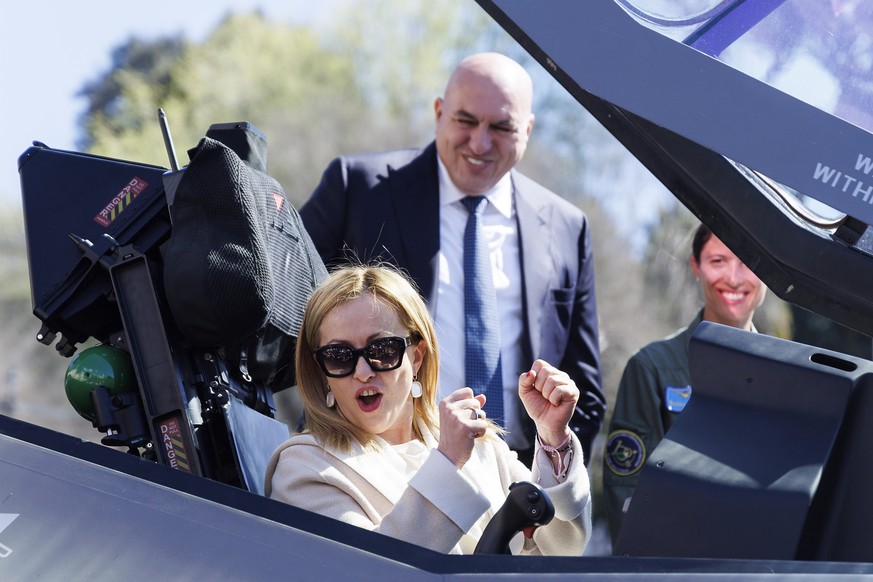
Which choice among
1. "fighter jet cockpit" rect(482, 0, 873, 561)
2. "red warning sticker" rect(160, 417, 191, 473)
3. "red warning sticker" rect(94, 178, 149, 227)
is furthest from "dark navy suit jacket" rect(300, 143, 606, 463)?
"fighter jet cockpit" rect(482, 0, 873, 561)

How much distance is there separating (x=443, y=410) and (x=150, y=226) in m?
0.67

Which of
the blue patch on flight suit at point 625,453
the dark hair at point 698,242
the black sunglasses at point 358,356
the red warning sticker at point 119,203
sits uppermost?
the dark hair at point 698,242

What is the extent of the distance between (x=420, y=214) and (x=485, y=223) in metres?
0.20

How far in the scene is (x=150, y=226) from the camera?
2.30 m

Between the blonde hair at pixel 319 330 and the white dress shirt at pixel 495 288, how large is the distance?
89cm

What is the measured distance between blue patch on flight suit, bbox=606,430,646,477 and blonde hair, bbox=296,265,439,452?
141cm

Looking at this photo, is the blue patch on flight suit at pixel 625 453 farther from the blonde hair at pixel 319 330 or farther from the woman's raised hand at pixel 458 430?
the woman's raised hand at pixel 458 430

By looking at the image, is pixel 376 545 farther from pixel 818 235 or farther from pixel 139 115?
pixel 139 115

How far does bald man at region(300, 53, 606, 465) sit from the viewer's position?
3.62 m

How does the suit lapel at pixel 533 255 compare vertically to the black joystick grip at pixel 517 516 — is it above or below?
above

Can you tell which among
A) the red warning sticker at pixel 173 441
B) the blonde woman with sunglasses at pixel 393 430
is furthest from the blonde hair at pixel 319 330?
the red warning sticker at pixel 173 441

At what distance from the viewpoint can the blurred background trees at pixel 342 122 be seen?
560 inches

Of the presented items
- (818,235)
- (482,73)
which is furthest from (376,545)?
(482,73)

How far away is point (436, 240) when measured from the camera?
3.64m
